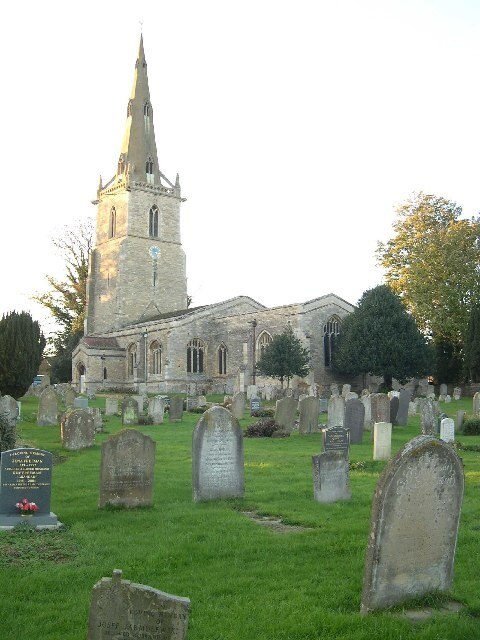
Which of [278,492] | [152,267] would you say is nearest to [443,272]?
[152,267]

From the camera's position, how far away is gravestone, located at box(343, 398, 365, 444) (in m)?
16.2

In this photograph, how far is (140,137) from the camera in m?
57.4

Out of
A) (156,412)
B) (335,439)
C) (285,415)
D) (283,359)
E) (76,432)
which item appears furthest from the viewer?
(283,359)

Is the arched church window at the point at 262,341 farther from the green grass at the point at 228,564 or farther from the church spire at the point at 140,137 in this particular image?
the green grass at the point at 228,564

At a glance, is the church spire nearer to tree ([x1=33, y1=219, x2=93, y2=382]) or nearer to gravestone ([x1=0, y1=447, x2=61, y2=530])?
tree ([x1=33, y1=219, x2=93, y2=382])

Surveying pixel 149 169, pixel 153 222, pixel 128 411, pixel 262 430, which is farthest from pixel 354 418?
pixel 149 169

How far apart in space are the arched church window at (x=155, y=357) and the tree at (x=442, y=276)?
53.8 ft

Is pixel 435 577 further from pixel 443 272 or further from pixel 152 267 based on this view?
pixel 152 267

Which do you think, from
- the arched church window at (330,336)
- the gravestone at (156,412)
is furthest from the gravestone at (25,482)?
the arched church window at (330,336)

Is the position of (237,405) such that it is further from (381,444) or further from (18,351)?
(381,444)

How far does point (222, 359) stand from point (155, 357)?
4739mm

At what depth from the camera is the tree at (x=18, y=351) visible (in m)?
27.2

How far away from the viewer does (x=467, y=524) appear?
25.6ft

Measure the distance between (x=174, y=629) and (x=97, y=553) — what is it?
3.24m
